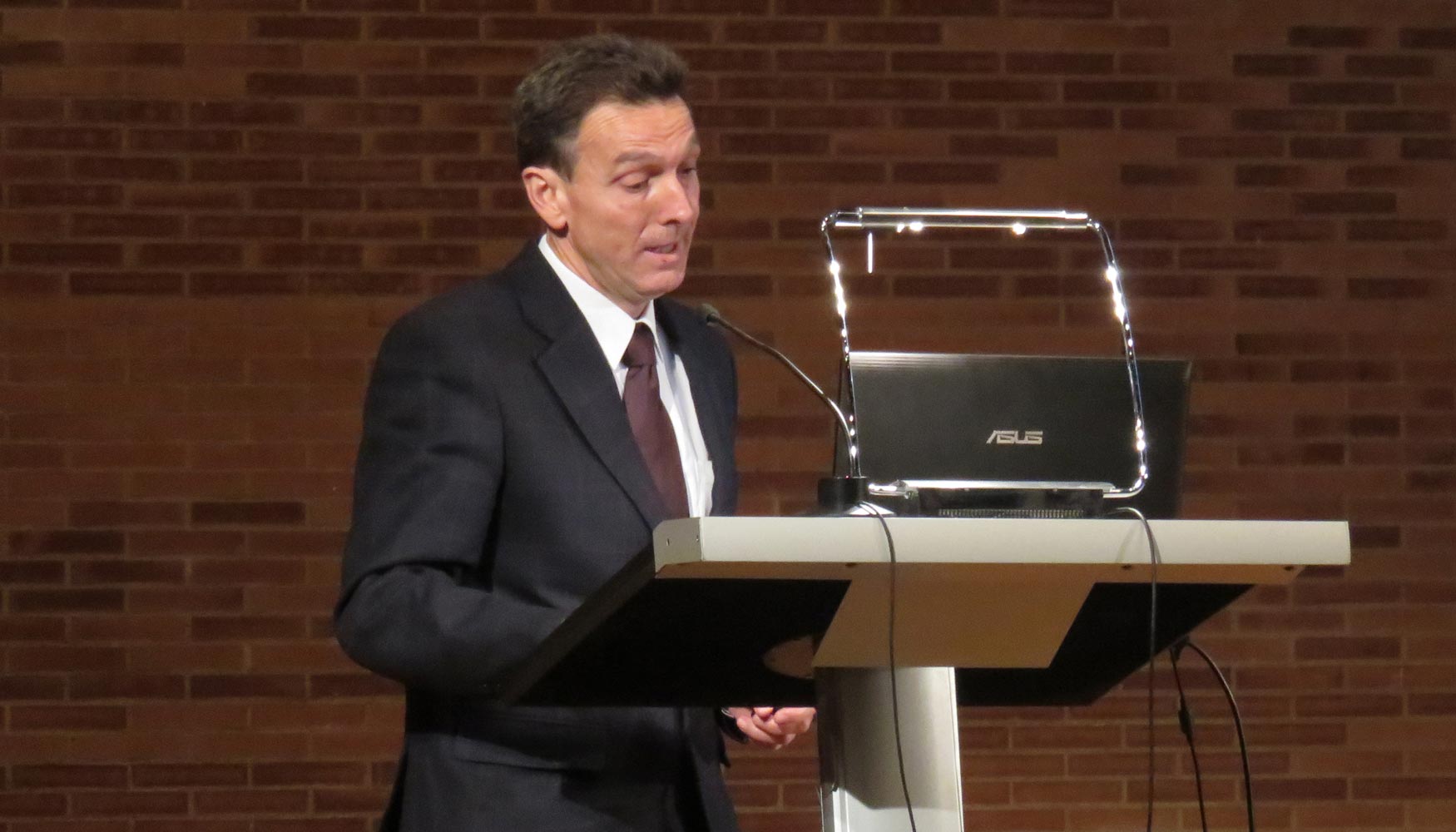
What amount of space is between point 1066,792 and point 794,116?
1.62 metres

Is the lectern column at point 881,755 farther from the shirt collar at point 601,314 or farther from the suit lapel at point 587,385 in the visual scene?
the shirt collar at point 601,314

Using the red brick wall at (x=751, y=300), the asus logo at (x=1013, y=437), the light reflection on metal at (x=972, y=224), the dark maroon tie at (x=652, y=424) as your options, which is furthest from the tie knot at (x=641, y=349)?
the red brick wall at (x=751, y=300)

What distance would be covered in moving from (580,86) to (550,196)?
0.13 meters

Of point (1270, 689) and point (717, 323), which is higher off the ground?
point (717, 323)

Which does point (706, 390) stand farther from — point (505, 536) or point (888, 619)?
point (888, 619)

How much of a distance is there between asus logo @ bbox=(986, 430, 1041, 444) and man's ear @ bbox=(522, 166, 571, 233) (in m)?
0.60

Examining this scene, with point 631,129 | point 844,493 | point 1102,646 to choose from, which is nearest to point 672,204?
point 631,129

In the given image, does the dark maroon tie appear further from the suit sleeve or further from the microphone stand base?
the microphone stand base

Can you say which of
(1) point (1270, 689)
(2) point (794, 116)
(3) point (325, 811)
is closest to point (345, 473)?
(3) point (325, 811)

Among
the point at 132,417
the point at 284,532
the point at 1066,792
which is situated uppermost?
the point at 132,417

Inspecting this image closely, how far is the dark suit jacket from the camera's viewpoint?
1.74 m

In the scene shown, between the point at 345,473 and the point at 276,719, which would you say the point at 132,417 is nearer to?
the point at 345,473

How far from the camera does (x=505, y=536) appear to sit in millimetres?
1831

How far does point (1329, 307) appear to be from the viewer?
399 centimetres
